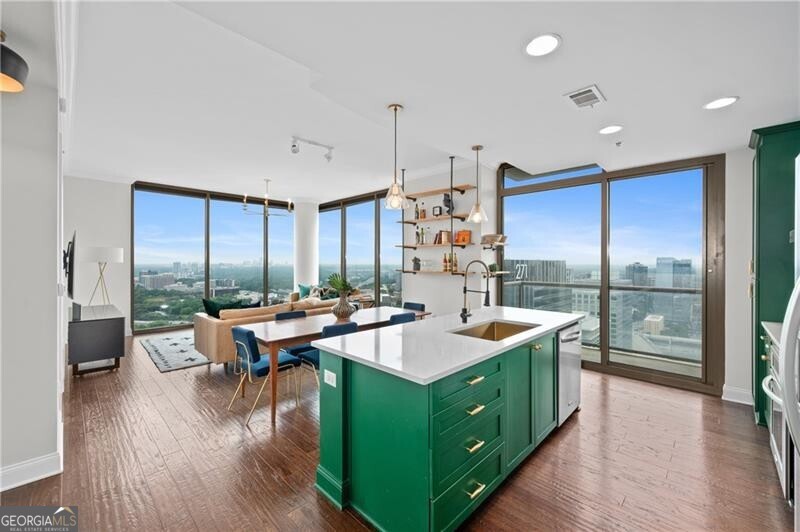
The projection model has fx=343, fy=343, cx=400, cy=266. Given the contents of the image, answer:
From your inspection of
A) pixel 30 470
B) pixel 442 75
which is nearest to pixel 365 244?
pixel 442 75

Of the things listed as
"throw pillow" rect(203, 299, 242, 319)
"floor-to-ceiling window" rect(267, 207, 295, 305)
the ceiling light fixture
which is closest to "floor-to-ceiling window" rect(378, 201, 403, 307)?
the ceiling light fixture

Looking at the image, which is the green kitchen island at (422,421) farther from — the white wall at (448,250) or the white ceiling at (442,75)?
the white wall at (448,250)

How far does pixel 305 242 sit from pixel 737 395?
799cm

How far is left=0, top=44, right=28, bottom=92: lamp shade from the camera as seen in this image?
1.82 metres

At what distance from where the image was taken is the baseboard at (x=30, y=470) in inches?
83.2

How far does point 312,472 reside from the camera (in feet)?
7.61

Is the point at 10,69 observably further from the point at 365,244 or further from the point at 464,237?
the point at 365,244

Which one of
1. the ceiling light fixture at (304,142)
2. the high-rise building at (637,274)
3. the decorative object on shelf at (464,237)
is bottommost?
A: the high-rise building at (637,274)

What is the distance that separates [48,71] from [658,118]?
4417 millimetres

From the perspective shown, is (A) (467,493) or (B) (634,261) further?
(B) (634,261)

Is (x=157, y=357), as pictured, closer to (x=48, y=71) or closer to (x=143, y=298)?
(x=143, y=298)

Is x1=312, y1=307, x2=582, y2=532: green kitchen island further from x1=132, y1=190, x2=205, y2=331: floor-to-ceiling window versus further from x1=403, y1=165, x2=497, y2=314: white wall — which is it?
x1=132, y1=190, x2=205, y2=331: floor-to-ceiling window

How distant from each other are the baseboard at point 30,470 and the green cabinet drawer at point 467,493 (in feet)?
8.29

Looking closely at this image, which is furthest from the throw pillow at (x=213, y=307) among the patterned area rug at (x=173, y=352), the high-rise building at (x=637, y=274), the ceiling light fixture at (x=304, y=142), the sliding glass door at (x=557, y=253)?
the high-rise building at (x=637, y=274)
